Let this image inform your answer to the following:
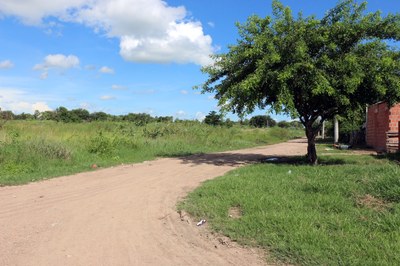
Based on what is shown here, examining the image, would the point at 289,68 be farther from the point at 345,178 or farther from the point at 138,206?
the point at 138,206

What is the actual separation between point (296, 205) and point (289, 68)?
675 cm

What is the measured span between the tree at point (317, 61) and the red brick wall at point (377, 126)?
889 centimetres

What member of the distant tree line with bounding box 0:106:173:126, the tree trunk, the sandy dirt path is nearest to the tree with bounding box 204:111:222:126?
the distant tree line with bounding box 0:106:173:126

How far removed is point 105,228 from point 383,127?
68.6ft

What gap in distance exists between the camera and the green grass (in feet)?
16.4

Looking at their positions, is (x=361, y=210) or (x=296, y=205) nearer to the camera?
(x=361, y=210)

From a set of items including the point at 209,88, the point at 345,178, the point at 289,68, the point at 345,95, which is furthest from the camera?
the point at 209,88

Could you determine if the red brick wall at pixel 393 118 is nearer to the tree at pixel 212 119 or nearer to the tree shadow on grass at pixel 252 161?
the tree shadow on grass at pixel 252 161

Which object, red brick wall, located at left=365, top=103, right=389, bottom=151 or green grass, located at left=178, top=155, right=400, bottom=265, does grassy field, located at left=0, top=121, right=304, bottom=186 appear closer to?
green grass, located at left=178, top=155, right=400, bottom=265

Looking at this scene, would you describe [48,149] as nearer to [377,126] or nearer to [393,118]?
[393,118]

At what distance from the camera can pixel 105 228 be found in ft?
21.3

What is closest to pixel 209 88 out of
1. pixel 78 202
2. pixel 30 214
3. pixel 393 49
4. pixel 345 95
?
pixel 345 95

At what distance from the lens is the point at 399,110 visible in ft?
72.0

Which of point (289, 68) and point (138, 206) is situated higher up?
point (289, 68)
